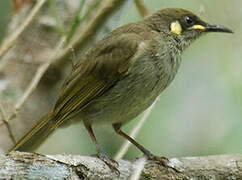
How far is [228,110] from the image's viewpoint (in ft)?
16.9

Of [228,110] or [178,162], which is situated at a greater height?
[178,162]

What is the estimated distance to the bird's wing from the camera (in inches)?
167

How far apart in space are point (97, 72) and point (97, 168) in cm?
112

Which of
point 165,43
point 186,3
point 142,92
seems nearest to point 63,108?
point 142,92

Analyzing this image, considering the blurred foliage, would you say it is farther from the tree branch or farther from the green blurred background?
the tree branch

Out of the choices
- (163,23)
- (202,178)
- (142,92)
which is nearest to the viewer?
(202,178)

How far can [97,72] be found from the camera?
4359mm

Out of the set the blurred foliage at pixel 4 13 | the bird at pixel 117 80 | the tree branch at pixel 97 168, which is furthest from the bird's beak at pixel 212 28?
the blurred foliage at pixel 4 13

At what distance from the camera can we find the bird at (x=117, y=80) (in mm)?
4168

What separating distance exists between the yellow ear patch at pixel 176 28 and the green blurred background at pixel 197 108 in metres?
0.62

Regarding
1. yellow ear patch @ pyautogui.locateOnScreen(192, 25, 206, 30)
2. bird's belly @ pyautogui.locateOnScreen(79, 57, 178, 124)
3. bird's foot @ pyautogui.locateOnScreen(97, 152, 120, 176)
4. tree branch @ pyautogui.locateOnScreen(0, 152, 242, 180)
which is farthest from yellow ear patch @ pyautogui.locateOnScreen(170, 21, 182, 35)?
bird's foot @ pyautogui.locateOnScreen(97, 152, 120, 176)

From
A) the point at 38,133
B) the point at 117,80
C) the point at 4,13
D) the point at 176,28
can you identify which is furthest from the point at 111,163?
the point at 4,13

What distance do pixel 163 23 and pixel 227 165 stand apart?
153 centimetres

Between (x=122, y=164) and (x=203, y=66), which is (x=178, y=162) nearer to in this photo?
(x=122, y=164)
